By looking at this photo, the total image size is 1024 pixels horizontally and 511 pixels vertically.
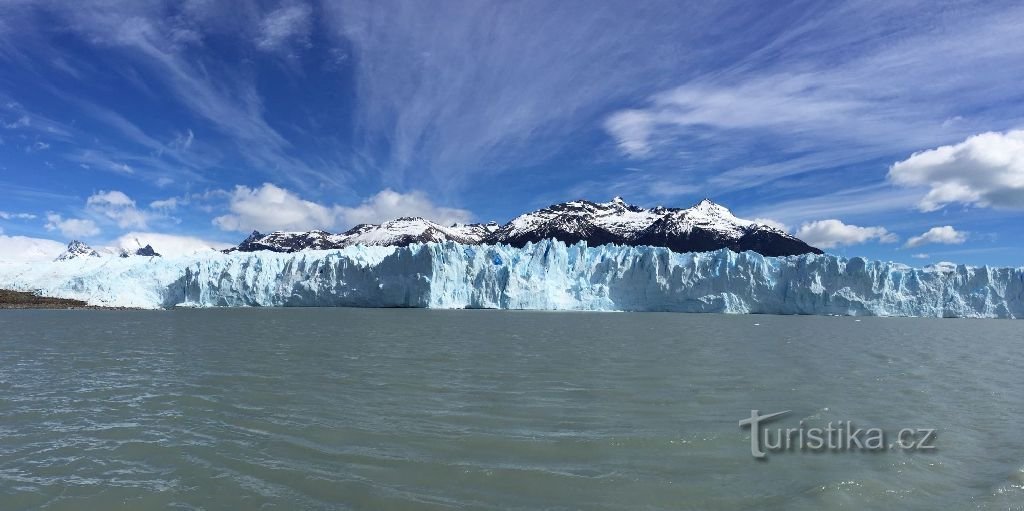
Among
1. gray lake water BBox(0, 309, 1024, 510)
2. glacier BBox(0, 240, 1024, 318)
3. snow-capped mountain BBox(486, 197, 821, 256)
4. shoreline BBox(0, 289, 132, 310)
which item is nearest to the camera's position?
gray lake water BBox(0, 309, 1024, 510)

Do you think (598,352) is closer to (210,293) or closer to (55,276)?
(210,293)

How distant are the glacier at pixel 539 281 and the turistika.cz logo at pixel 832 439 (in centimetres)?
5493

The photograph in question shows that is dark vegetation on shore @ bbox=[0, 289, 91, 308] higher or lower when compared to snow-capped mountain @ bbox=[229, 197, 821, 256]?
lower

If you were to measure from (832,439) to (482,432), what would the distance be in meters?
5.29

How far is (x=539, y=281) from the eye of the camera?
6494 cm

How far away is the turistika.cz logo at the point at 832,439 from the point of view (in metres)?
8.16

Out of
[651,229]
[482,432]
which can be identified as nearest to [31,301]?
[482,432]

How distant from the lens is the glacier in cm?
6125

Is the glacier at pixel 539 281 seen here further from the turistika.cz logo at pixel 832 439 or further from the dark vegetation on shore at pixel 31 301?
the turistika.cz logo at pixel 832 439

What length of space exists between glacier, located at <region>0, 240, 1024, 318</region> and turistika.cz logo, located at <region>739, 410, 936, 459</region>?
54929 mm

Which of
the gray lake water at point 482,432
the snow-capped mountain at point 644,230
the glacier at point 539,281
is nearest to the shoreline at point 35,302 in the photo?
the glacier at point 539,281

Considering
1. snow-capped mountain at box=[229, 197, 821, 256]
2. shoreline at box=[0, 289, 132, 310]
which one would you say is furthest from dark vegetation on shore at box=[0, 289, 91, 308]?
snow-capped mountain at box=[229, 197, 821, 256]

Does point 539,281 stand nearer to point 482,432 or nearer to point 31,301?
point 482,432

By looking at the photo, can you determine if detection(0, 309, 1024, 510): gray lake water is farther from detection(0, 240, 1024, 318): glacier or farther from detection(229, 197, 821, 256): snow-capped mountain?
detection(229, 197, 821, 256): snow-capped mountain
